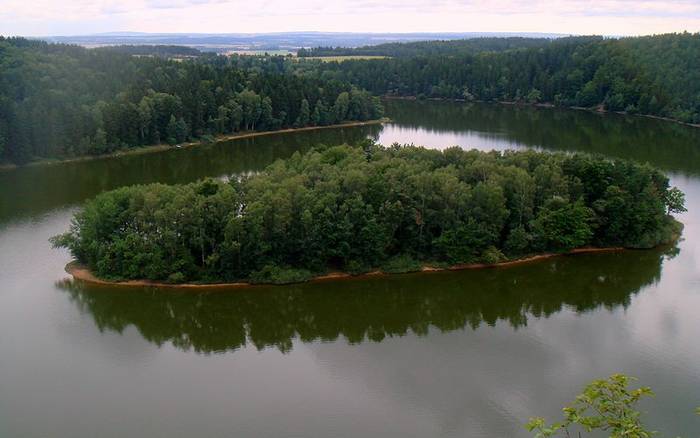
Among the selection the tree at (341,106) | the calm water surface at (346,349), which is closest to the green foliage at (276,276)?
the calm water surface at (346,349)

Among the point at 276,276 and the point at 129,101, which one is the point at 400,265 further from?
the point at 129,101

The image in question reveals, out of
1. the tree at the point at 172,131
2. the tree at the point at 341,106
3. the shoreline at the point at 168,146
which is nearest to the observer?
the shoreline at the point at 168,146

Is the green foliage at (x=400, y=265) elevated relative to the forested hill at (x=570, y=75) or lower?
lower

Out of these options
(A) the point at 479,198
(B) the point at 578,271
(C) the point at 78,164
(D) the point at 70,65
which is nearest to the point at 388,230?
(A) the point at 479,198

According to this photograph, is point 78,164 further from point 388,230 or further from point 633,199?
point 633,199

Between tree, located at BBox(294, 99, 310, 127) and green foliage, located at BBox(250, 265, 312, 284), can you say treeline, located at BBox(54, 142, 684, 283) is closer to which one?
green foliage, located at BBox(250, 265, 312, 284)

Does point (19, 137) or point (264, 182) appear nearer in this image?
point (264, 182)

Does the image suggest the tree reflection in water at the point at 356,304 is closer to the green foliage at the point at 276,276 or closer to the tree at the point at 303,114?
the green foliage at the point at 276,276

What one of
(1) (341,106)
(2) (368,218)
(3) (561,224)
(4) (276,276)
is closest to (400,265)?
(2) (368,218)
